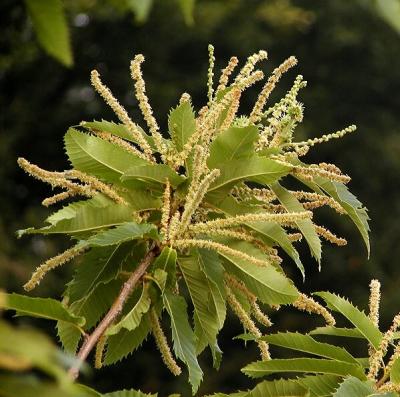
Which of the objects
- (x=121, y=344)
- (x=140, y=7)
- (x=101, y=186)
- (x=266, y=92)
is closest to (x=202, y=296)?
(x=121, y=344)

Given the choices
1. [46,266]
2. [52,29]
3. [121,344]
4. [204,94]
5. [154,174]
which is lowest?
[204,94]

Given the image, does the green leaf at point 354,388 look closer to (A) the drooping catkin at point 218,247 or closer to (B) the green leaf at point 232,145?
(A) the drooping catkin at point 218,247

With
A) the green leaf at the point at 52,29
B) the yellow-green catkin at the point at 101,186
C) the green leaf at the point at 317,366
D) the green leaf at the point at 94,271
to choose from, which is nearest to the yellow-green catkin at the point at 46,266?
the green leaf at the point at 94,271

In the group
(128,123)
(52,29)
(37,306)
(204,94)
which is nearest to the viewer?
(52,29)

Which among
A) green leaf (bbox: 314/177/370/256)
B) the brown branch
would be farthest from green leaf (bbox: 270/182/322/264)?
the brown branch

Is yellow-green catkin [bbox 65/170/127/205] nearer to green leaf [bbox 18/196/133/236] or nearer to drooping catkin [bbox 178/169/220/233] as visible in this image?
green leaf [bbox 18/196/133/236]

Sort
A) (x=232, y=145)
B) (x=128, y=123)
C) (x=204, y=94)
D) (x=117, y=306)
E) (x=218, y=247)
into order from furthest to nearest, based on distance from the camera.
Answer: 1. (x=204, y=94)
2. (x=128, y=123)
3. (x=232, y=145)
4. (x=218, y=247)
5. (x=117, y=306)

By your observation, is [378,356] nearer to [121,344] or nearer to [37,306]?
[121,344]
